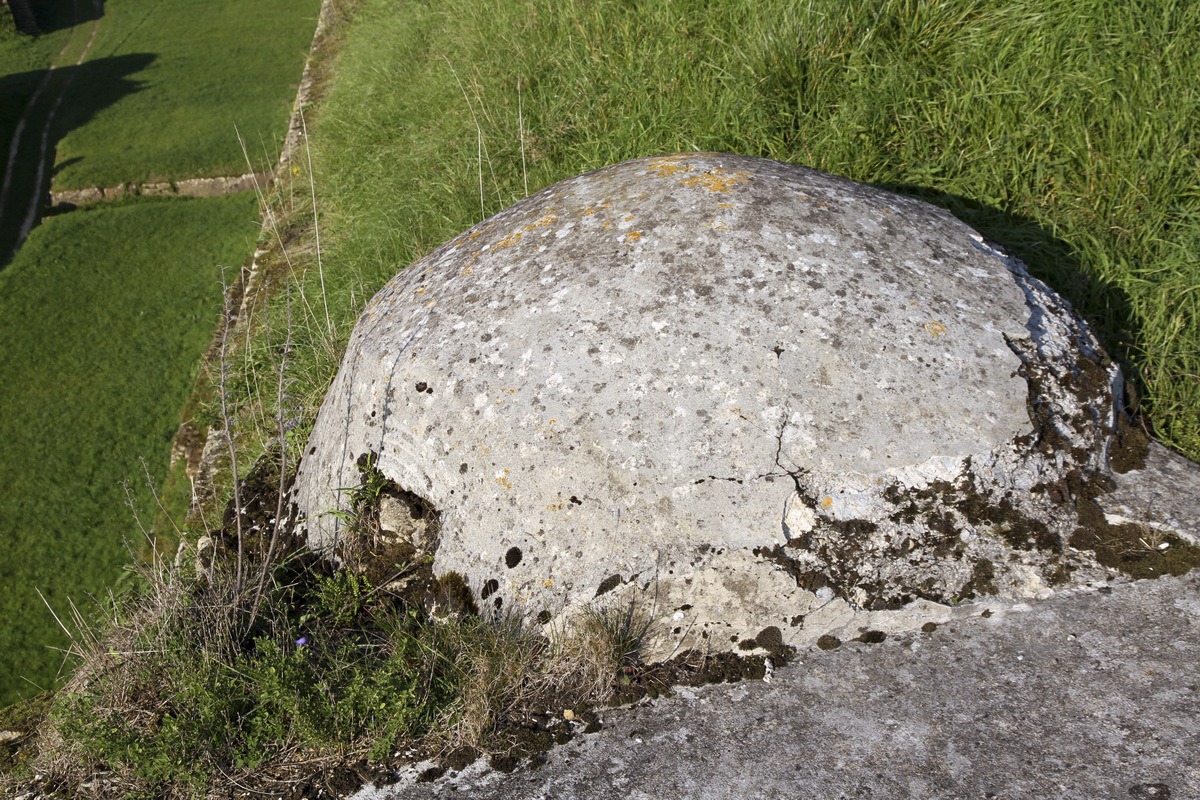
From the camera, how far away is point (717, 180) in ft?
9.16

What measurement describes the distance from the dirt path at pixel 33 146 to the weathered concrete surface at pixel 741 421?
7612mm

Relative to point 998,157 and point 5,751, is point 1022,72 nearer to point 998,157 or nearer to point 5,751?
point 998,157

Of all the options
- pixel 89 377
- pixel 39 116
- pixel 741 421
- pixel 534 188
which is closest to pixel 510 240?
pixel 741 421

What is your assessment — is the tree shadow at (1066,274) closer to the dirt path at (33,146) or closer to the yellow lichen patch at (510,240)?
the yellow lichen patch at (510,240)

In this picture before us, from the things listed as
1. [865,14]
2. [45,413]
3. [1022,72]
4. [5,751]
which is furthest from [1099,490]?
[45,413]

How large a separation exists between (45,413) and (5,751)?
151 inches

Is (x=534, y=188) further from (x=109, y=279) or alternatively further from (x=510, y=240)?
(x=109, y=279)

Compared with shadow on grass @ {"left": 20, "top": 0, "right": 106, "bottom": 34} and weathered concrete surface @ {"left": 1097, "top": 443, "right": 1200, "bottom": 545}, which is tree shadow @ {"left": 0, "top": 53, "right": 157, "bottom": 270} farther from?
weathered concrete surface @ {"left": 1097, "top": 443, "right": 1200, "bottom": 545}

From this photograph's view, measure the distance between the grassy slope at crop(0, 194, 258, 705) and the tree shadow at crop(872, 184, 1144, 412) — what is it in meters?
4.91

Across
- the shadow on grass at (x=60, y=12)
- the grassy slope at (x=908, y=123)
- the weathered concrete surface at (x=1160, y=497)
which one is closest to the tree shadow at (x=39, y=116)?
the shadow on grass at (x=60, y=12)

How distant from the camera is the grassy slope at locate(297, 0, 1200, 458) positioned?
3438 mm

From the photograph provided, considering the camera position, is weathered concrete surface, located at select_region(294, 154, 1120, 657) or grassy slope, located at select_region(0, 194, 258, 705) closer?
weathered concrete surface, located at select_region(294, 154, 1120, 657)

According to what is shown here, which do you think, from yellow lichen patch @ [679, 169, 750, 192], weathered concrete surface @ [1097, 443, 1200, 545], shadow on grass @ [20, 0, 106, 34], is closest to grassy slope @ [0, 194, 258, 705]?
yellow lichen patch @ [679, 169, 750, 192]

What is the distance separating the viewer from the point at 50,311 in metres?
6.85
